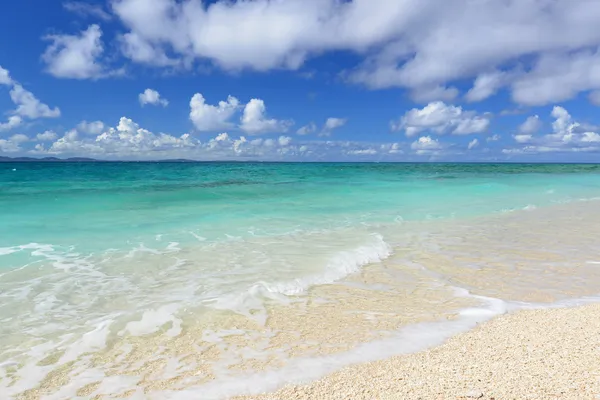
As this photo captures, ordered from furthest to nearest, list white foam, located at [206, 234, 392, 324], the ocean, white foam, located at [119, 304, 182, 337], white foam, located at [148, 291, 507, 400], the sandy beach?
white foam, located at [206, 234, 392, 324], white foam, located at [119, 304, 182, 337], the ocean, white foam, located at [148, 291, 507, 400], the sandy beach

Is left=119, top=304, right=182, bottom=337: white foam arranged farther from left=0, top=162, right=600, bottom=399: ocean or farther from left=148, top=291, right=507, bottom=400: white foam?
left=148, top=291, right=507, bottom=400: white foam

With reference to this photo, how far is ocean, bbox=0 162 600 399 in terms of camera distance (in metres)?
4.36

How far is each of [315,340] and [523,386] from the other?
2.19m

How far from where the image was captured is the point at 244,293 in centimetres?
660

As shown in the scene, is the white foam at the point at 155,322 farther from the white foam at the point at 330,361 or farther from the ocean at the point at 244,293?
the white foam at the point at 330,361

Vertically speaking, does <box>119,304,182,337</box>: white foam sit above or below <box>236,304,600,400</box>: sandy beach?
below

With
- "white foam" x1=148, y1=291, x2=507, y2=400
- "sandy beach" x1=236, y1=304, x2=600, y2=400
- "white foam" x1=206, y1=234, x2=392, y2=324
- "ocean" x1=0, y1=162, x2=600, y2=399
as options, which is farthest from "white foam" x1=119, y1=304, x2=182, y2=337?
"sandy beach" x1=236, y1=304, x2=600, y2=400

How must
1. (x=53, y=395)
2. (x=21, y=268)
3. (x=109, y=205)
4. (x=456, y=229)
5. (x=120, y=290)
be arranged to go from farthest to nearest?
(x=109, y=205), (x=456, y=229), (x=21, y=268), (x=120, y=290), (x=53, y=395)

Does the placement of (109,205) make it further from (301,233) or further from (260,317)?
(260,317)

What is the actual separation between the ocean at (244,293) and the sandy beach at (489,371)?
14.3 inches

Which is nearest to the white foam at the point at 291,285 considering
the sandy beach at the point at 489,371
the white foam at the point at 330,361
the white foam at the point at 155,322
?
the white foam at the point at 155,322

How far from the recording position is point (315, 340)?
16.1 feet

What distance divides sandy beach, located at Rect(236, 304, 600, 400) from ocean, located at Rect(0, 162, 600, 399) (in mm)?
363

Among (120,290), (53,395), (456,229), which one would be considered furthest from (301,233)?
(53,395)
